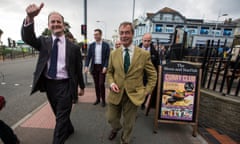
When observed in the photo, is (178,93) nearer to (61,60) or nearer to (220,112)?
(220,112)

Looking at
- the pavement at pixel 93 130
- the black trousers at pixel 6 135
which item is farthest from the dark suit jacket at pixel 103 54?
the black trousers at pixel 6 135

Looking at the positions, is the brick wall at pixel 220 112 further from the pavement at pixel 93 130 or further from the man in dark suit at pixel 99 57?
the man in dark suit at pixel 99 57

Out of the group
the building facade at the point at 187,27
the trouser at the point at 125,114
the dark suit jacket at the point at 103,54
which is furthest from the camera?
the building facade at the point at 187,27

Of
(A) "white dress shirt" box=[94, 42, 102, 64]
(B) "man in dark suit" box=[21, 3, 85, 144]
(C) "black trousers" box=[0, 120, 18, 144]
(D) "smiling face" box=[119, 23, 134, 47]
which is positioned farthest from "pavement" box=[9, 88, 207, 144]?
(D) "smiling face" box=[119, 23, 134, 47]

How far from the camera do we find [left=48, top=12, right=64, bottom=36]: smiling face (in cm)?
167

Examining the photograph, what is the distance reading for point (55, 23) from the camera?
168 centimetres

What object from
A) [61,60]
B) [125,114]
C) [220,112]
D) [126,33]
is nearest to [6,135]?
[61,60]

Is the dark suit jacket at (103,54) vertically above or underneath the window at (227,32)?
underneath

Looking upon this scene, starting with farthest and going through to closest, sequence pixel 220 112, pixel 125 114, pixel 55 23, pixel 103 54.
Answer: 1. pixel 103 54
2. pixel 220 112
3. pixel 125 114
4. pixel 55 23

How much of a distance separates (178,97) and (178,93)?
8 cm

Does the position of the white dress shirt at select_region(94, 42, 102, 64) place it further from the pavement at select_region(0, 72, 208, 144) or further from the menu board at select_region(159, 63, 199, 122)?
the menu board at select_region(159, 63, 199, 122)

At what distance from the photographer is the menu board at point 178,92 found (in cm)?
247

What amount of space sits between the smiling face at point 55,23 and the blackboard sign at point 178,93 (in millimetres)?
1783

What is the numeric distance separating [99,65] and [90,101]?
1169 mm
